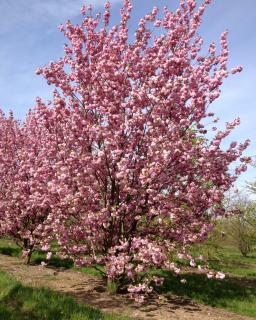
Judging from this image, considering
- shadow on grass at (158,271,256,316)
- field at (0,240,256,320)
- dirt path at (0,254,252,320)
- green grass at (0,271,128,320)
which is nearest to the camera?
green grass at (0,271,128,320)

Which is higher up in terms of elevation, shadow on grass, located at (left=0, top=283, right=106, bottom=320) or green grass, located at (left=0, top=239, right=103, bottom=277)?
green grass, located at (left=0, top=239, right=103, bottom=277)

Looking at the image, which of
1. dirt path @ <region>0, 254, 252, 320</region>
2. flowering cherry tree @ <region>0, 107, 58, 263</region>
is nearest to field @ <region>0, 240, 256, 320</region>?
dirt path @ <region>0, 254, 252, 320</region>

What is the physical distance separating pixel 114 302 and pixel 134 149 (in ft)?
13.4

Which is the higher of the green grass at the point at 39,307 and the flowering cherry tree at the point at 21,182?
the flowering cherry tree at the point at 21,182

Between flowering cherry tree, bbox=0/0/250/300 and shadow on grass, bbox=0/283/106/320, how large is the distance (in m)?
1.77

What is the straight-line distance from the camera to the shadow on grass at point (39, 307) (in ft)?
24.2

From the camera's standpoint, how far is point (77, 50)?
10.9m

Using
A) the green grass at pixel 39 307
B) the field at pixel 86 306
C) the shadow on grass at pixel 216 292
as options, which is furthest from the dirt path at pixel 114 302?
the green grass at pixel 39 307

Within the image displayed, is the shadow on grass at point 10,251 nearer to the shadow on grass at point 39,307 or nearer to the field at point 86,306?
the field at point 86,306

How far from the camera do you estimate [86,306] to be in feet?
27.2

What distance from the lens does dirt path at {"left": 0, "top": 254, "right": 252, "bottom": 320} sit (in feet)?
30.4

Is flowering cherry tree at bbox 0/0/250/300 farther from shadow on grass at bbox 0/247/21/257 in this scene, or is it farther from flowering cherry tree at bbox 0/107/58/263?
shadow on grass at bbox 0/247/21/257

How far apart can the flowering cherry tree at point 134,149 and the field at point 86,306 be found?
69.1 inches

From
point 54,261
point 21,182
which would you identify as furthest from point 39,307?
point 54,261
